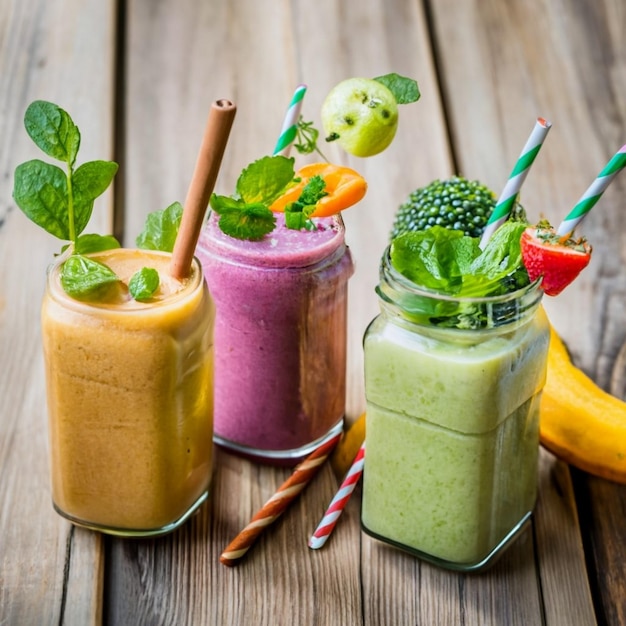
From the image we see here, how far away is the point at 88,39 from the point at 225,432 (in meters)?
1.14

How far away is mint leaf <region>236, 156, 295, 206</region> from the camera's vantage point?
4.11 feet

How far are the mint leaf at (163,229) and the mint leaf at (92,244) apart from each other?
0.13ft

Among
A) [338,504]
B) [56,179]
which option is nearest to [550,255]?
[338,504]

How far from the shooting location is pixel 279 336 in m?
1.34

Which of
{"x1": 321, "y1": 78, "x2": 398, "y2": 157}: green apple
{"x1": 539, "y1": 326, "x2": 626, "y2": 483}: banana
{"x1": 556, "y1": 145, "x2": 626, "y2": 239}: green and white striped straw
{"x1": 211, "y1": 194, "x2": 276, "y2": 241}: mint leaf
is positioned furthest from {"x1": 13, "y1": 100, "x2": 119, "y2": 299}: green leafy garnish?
{"x1": 539, "y1": 326, "x2": 626, "y2": 483}: banana

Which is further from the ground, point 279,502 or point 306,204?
point 306,204

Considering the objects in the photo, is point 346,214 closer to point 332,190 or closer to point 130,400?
point 332,190

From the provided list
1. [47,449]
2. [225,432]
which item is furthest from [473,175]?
[47,449]

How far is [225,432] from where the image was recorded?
1.45 meters

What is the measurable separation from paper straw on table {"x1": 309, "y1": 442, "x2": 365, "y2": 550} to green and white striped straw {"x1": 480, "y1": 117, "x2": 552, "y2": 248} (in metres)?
0.33

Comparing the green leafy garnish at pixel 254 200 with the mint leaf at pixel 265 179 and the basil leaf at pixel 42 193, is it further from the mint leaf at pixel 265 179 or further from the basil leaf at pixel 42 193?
the basil leaf at pixel 42 193

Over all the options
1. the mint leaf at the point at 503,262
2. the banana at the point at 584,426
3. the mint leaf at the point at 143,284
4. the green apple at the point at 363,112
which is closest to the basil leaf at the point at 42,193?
the mint leaf at the point at 143,284

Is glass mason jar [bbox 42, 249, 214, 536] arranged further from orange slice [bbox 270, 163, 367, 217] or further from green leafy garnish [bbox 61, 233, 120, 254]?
orange slice [bbox 270, 163, 367, 217]

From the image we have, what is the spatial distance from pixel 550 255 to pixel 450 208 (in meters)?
0.35
